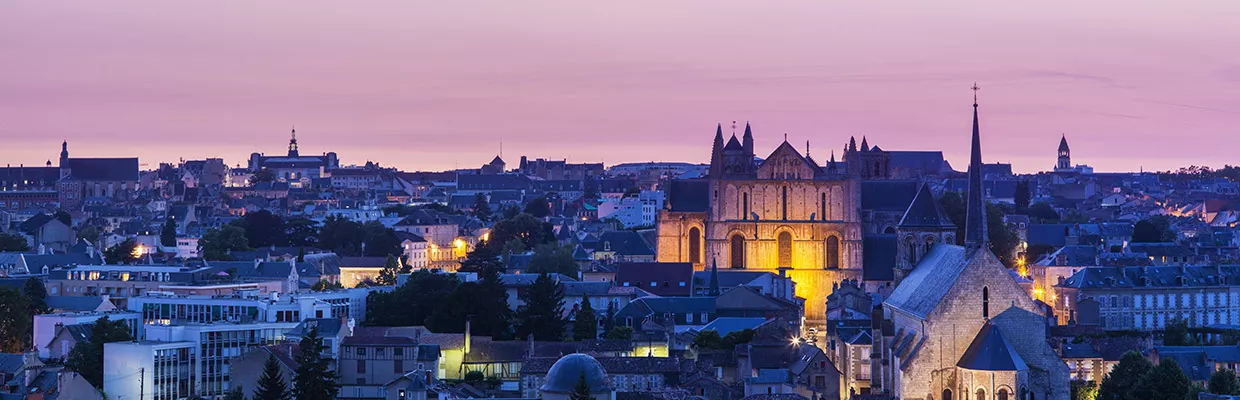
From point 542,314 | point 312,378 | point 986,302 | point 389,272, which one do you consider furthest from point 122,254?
point 986,302

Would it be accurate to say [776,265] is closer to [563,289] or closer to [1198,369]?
[563,289]

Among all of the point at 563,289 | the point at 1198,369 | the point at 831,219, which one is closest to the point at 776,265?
the point at 831,219

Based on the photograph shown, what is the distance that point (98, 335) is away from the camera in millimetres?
74438

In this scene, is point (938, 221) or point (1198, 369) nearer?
point (1198, 369)

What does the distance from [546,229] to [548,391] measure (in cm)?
8602

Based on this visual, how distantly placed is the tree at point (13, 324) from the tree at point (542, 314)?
20.4 metres

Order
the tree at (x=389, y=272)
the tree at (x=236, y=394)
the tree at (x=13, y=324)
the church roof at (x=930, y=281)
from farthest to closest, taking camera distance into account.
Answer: the tree at (x=389, y=272) → the tree at (x=13, y=324) → the tree at (x=236, y=394) → the church roof at (x=930, y=281)

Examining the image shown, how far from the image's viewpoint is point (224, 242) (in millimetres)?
127188

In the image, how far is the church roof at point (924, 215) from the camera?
77.4m

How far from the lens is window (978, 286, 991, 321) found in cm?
5772

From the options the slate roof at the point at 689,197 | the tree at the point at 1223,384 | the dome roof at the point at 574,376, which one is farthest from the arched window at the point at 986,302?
the slate roof at the point at 689,197

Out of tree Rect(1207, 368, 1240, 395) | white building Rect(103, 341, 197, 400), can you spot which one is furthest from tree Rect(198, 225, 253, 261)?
tree Rect(1207, 368, 1240, 395)

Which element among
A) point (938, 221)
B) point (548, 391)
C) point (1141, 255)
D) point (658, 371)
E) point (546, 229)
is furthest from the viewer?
point (546, 229)

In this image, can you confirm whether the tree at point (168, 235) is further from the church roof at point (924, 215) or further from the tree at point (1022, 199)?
the church roof at point (924, 215)
